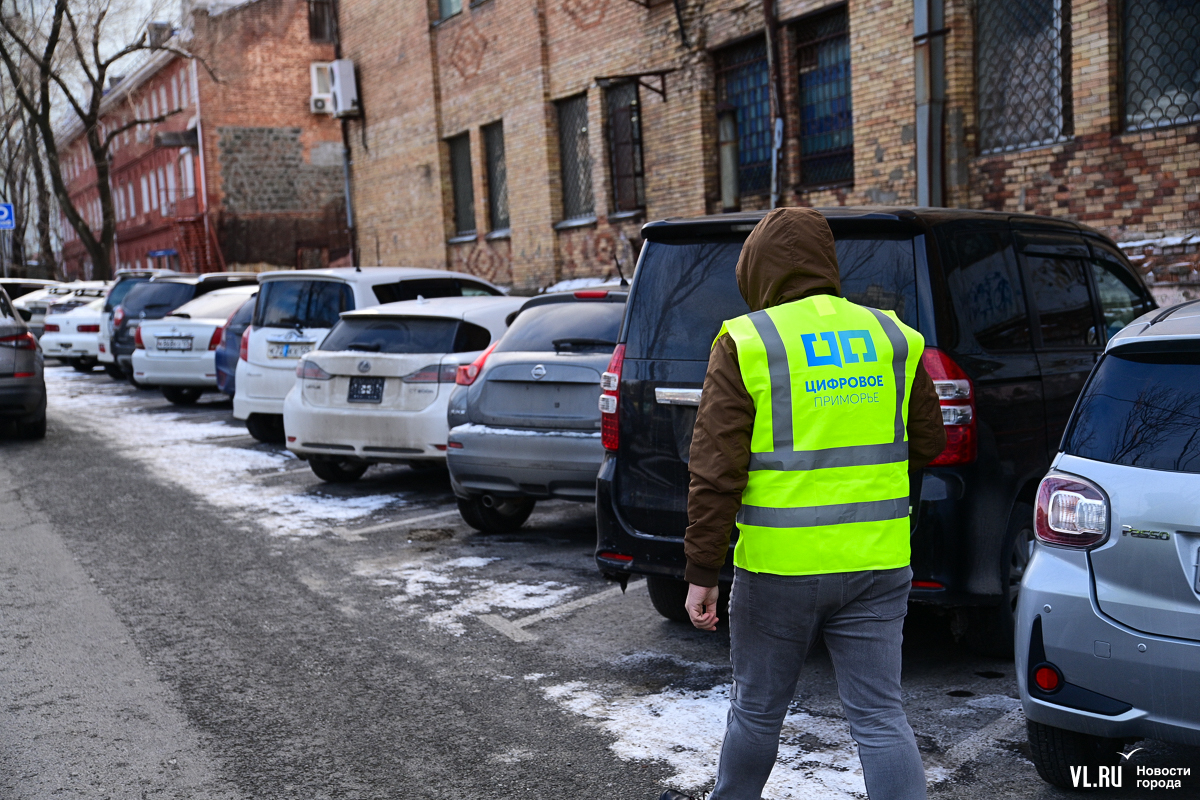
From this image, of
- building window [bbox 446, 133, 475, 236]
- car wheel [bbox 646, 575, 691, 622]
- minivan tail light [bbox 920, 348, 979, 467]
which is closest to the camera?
minivan tail light [bbox 920, 348, 979, 467]

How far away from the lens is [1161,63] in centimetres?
1109

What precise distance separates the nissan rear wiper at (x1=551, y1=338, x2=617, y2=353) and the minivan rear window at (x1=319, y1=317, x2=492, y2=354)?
1629 millimetres

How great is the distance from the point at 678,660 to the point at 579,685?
1.76 ft

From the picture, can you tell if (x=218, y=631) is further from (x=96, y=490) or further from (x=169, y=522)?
(x=96, y=490)

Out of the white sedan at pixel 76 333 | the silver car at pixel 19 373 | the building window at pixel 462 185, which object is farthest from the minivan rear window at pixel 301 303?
the white sedan at pixel 76 333

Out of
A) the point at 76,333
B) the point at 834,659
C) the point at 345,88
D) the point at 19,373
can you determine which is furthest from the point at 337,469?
the point at 345,88

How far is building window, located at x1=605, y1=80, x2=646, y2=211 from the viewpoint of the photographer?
18078 millimetres

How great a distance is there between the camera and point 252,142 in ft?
133

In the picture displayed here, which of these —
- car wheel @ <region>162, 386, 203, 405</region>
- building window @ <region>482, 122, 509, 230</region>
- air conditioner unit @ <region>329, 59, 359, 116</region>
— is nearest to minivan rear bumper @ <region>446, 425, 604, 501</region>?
car wheel @ <region>162, 386, 203, 405</region>

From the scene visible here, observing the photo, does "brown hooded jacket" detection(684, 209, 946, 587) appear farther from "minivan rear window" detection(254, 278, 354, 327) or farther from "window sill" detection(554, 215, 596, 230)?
"window sill" detection(554, 215, 596, 230)

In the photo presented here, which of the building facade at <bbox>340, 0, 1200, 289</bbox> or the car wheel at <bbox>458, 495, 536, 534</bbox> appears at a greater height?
the building facade at <bbox>340, 0, 1200, 289</bbox>

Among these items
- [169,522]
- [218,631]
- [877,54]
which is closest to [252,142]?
[877,54]

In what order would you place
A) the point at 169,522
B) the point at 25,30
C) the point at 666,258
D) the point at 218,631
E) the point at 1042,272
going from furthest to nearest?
the point at 25,30
the point at 169,522
the point at 218,631
the point at 1042,272
the point at 666,258

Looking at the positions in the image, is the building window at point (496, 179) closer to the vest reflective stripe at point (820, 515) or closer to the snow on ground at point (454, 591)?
the snow on ground at point (454, 591)
